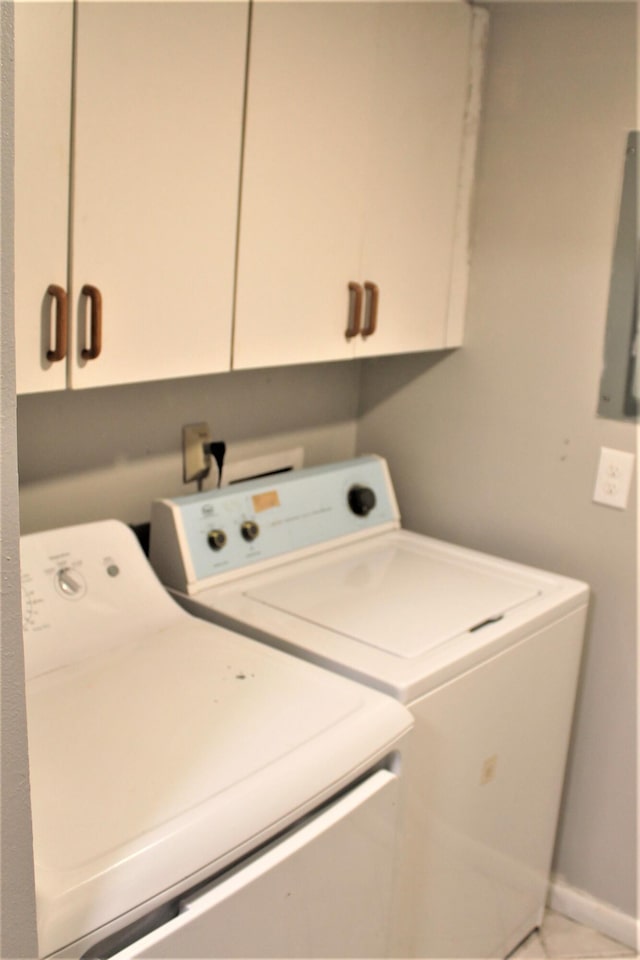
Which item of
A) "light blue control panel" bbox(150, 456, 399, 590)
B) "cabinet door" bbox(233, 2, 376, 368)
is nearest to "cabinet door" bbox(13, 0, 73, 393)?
"cabinet door" bbox(233, 2, 376, 368)

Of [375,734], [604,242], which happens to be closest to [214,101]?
[604,242]

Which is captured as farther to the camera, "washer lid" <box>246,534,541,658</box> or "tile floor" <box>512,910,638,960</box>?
"tile floor" <box>512,910,638,960</box>

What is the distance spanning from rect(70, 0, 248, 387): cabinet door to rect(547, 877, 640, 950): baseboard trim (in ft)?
4.90

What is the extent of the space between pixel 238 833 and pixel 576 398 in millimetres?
1261

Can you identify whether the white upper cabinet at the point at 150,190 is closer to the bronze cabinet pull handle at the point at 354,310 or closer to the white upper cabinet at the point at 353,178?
the white upper cabinet at the point at 353,178

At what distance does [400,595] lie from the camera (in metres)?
1.93

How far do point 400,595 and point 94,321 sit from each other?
2.69 feet

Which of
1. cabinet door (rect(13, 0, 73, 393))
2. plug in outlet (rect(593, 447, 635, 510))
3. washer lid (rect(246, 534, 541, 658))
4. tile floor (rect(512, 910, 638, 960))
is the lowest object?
tile floor (rect(512, 910, 638, 960))

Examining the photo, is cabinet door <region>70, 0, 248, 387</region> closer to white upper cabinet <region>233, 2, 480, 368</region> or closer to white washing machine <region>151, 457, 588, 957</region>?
white upper cabinet <region>233, 2, 480, 368</region>

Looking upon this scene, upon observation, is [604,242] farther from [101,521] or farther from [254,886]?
[254,886]

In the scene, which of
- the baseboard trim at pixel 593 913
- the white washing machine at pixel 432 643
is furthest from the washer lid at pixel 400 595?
the baseboard trim at pixel 593 913

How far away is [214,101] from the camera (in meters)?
1.57

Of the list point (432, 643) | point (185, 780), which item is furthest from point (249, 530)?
point (185, 780)

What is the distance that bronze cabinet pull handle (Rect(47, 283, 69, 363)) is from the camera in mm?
1405
